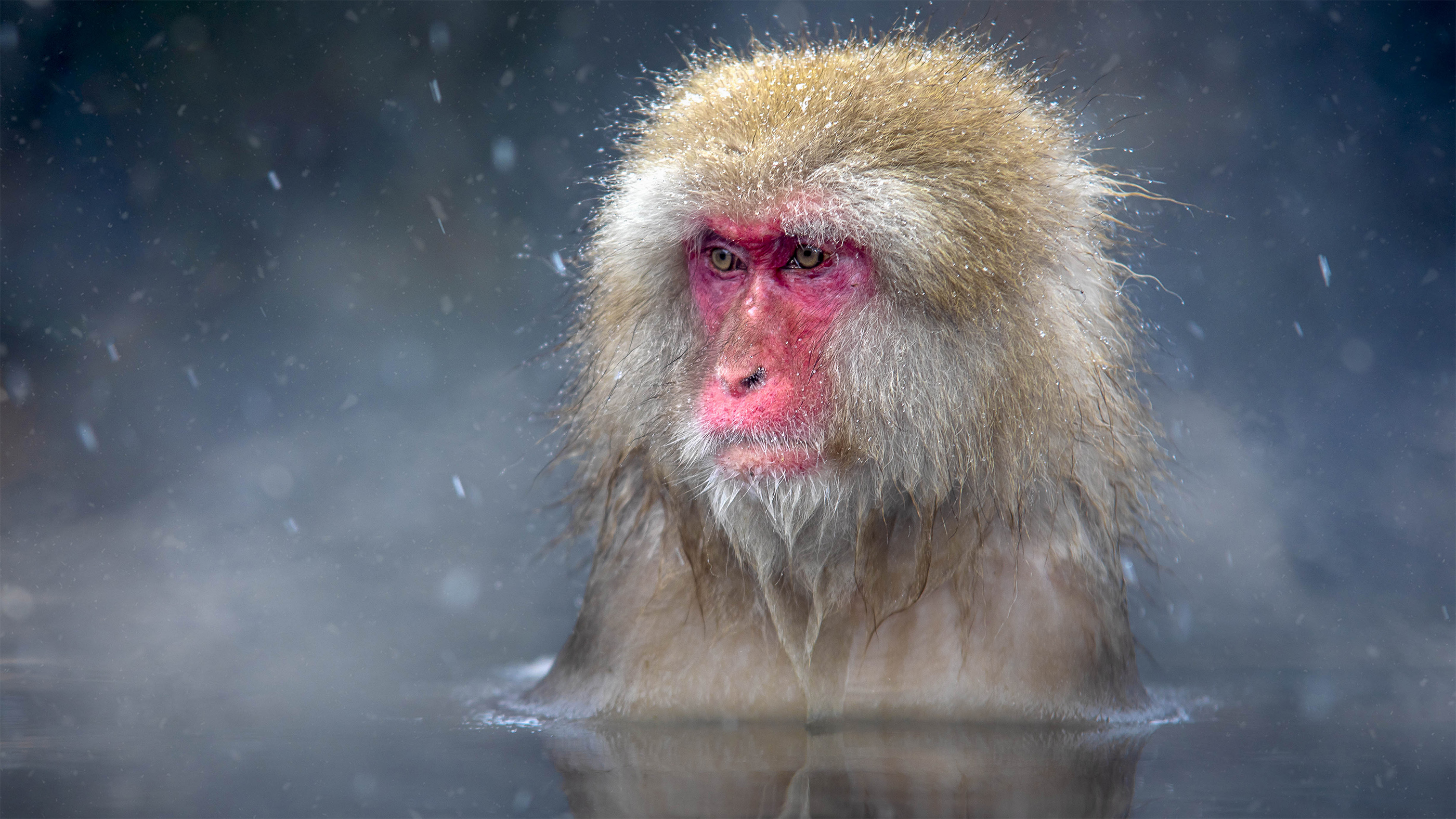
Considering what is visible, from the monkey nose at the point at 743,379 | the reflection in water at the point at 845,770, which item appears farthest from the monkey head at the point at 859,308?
the reflection in water at the point at 845,770

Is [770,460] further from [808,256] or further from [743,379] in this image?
[808,256]

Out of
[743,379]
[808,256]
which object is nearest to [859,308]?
[808,256]

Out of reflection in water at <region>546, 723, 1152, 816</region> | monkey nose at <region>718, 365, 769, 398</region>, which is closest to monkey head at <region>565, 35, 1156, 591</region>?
monkey nose at <region>718, 365, 769, 398</region>

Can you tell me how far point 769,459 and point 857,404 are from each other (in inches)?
6.8

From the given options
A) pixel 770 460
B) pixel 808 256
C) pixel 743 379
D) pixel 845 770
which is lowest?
pixel 845 770

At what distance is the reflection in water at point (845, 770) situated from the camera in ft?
6.36

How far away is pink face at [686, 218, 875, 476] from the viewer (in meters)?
2.11

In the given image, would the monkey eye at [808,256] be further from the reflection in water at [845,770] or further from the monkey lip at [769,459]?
the reflection in water at [845,770]

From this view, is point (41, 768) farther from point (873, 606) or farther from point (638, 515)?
point (873, 606)

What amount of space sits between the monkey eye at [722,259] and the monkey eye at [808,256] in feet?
0.43

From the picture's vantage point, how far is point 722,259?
7.60ft

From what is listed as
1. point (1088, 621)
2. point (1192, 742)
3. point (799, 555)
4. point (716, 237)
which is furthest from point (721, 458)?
point (1192, 742)

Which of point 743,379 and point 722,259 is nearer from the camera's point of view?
point 743,379

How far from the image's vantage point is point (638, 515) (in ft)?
8.54
